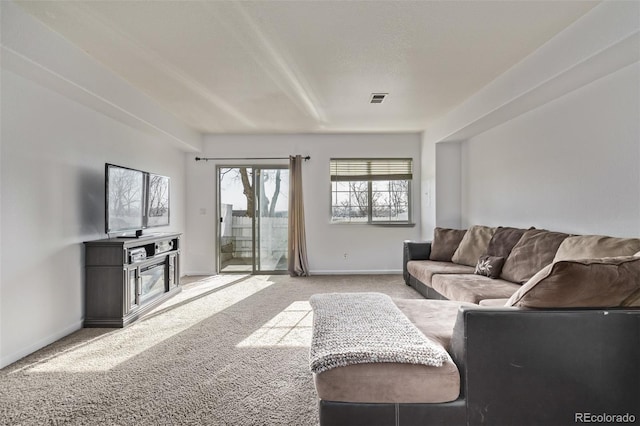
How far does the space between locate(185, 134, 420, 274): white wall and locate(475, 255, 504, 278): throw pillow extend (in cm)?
239

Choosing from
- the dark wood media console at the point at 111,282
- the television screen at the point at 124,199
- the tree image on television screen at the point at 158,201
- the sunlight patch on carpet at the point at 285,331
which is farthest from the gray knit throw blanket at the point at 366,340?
the tree image on television screen at the point at 158,201

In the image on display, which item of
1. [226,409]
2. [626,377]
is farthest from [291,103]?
[626,377]

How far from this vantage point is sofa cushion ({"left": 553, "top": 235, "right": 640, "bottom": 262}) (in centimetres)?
218

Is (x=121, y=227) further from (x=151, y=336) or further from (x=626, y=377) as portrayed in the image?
(x=626, y=377)

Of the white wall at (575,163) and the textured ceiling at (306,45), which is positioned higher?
the textured ceiling at (306,45)

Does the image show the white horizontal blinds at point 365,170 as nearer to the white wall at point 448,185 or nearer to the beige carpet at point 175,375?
the white wall at point 448,185

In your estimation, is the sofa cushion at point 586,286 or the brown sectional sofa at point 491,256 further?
the brown sectional sofa at point 491,256

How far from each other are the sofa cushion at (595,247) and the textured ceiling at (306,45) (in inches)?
62.0

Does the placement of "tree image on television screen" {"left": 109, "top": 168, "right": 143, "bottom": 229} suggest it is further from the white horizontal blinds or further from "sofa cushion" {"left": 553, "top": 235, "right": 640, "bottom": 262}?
"sofa cushion" {"left": 553, "top": 235, "right": 640, "bottom": 262}

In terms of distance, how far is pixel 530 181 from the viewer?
11.8ft

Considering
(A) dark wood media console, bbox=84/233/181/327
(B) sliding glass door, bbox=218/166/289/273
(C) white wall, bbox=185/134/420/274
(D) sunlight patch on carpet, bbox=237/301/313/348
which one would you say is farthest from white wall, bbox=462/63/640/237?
(A) dark wood media console, bbox=84/233/181/327

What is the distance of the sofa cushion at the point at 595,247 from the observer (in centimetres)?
218

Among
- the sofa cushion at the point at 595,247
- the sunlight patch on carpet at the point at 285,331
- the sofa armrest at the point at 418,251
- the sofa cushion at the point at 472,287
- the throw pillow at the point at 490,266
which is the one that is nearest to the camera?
the sofa cushion at the point at 595,247

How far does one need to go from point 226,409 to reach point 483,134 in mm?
4491
